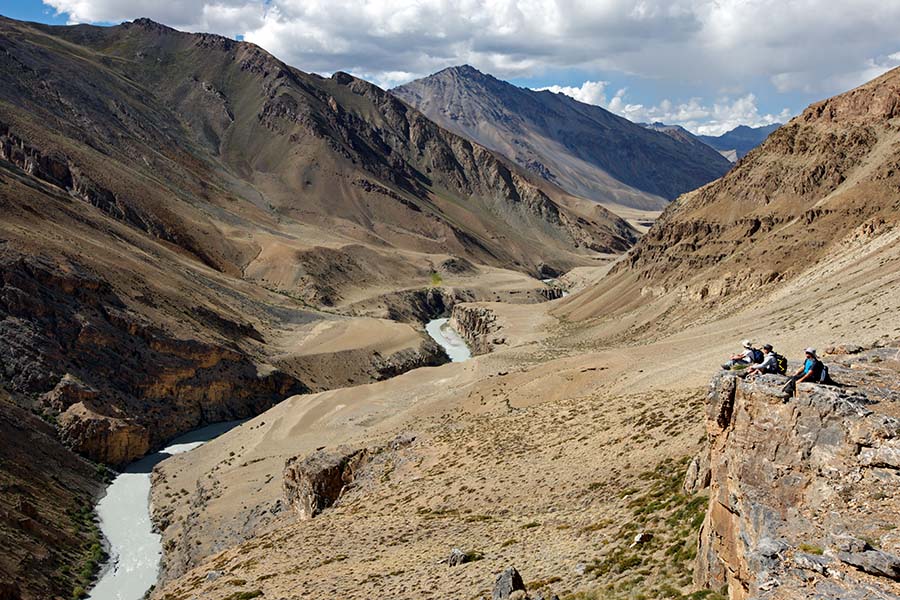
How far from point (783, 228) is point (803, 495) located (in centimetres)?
6886

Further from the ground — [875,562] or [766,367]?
[766,367]

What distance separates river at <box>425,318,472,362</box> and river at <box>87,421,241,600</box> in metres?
42.1

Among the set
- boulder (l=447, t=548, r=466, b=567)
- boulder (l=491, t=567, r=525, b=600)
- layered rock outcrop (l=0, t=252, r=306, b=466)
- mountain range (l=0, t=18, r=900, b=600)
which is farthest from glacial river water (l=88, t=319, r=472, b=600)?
boulder (l=491, t=567, r=525, b=600)

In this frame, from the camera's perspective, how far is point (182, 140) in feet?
570

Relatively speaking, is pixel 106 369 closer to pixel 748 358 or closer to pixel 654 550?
pixel 654 550

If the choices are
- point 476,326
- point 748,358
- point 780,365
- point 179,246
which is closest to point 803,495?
point 780,365

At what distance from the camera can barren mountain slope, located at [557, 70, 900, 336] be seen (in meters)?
62.2

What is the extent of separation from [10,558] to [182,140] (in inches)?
6025

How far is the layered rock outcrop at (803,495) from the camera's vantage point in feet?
33.9

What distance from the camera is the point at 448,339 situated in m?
108

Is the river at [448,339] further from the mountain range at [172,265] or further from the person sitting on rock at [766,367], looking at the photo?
the person sitting on rock at [766,367]

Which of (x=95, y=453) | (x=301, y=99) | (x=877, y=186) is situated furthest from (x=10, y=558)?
(x=301, y=99)

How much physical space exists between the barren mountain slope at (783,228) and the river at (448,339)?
14.8 m

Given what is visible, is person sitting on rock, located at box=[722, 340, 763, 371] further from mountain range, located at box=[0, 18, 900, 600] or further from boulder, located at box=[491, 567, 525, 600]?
boulder, located at box=[491, 567, 525, 600]
